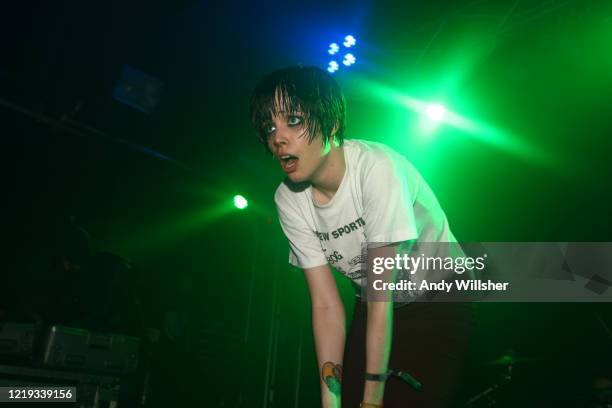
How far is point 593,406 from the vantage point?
435cm

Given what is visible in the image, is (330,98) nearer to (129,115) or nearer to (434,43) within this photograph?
(434,43)

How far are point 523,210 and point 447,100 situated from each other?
1.67 metres

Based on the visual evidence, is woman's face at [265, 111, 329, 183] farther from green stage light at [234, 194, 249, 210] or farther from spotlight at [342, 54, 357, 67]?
green stage light at [234, 194, 249, 210]

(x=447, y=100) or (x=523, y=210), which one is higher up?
(x=447, y=100)

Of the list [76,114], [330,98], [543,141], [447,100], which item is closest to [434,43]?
[447,100]

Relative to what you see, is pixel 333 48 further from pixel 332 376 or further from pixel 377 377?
pixel 377 377

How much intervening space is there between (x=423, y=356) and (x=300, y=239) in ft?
2.64

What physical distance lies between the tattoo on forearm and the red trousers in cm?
3

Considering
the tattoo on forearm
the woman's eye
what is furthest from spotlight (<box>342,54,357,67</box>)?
the tattoo on forearm

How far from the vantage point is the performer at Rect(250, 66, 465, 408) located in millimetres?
1746

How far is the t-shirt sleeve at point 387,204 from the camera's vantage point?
173cm

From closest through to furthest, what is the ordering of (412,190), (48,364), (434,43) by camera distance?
(412,190) < (48,364) < (434,43)

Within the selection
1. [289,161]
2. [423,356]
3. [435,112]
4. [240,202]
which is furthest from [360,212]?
[240,202]

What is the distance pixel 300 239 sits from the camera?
88.6 inches
